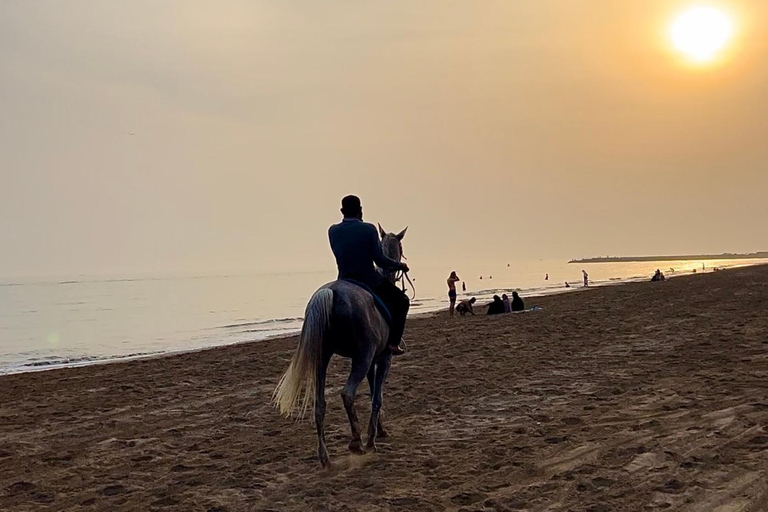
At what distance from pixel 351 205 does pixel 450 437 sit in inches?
118

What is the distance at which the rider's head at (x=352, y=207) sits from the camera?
723cm

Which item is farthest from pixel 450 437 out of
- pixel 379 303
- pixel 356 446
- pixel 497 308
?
pixel 497 308

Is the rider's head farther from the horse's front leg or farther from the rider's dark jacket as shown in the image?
the horse's front leg

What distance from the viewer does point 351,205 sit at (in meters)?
7.24

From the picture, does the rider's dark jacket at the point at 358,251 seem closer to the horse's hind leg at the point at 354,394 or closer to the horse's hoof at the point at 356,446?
the horse's hind leg at the point at 354,394

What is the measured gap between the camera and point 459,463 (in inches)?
238

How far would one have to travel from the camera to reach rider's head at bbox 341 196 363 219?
7227 millimetres

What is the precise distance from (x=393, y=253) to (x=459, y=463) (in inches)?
109

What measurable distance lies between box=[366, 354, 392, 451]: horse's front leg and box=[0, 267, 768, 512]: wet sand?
0.20m

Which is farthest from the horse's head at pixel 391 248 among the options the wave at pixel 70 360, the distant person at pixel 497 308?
the distant person at pixel 497 308

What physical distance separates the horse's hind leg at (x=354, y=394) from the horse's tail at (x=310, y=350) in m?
0.37

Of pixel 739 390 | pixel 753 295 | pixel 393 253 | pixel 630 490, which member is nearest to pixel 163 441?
pixel 393 253

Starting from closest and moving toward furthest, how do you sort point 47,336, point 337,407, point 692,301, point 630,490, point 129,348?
point 630,490 < point 337,407 < point 692,301 < point 129,348 < point 47,336

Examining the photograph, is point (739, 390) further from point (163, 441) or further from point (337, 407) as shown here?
point (163, 441)
